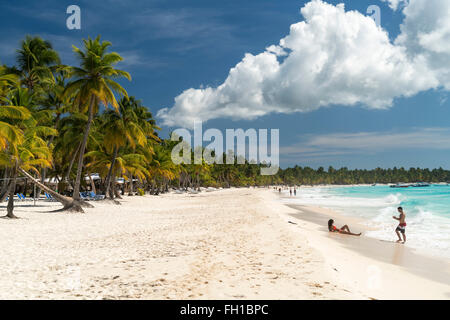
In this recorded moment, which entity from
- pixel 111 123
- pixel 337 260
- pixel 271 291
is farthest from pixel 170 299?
pixel 111 123

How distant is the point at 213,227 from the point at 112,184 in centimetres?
1979

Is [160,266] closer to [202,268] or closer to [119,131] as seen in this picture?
[202,268]

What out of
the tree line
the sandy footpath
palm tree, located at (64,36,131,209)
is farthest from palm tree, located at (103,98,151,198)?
the sandy footpath

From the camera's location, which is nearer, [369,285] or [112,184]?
[369,285]

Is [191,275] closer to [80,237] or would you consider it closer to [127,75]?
[80,237]

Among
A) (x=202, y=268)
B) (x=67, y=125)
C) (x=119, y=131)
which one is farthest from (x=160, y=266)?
(x=67, y=125)

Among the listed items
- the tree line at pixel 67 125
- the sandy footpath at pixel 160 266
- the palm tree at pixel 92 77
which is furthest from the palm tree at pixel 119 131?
the sandy footpath at pixel 160 266

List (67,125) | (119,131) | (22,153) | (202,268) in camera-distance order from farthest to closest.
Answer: (67,125) < (119,131) < (22,153) < (202,268)

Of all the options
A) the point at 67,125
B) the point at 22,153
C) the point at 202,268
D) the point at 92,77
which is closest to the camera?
the point at 202,268

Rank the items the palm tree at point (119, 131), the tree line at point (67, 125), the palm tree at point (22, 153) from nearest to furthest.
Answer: the palm tree at point (22, 153) → the tree line at point (67, 125) → the palm tree at point (119, 131)

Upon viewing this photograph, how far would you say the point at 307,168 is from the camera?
19550cm

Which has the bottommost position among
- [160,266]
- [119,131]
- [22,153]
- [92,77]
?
[160,266]

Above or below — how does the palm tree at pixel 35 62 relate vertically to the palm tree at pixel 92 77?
above

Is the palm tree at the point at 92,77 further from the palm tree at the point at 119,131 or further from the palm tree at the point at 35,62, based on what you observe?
the palm tree at the point at 35,62
